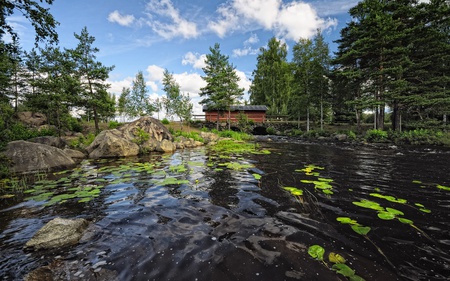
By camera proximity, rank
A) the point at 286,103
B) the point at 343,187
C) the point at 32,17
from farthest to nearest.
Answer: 1. the point at 286,103
2. the point at 32,17
3. the point at 343,187

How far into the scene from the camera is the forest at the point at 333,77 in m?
19.0

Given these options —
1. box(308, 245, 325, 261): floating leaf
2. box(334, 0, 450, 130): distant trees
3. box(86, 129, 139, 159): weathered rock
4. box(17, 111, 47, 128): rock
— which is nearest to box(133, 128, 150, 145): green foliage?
box(86, 129, 139, 159): weathered rock

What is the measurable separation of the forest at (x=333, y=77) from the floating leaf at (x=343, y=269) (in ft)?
31.0

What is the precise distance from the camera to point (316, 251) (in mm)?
2504

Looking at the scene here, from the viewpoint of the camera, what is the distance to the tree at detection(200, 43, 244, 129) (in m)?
30.1

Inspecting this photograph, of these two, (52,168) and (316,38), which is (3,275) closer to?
(52,168)

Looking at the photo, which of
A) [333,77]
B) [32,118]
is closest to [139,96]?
[32,118]

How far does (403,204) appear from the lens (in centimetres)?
402

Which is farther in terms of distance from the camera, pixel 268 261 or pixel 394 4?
pixel 394 4

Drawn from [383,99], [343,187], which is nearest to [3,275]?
[343,187]

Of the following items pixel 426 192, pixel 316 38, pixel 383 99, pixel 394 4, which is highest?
pixel 316 38

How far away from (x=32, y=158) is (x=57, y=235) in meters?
7.96

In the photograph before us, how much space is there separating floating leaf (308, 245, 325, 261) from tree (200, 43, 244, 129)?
2853 cm

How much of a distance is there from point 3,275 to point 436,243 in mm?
5580
